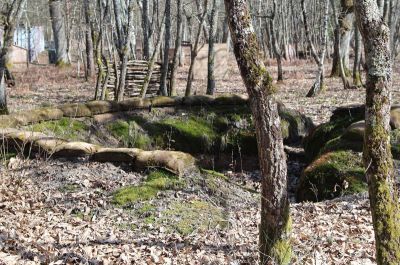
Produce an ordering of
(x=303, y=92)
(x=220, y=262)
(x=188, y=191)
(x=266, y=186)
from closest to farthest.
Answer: (x=266, y=186), (x=220, y=262), (x=188, y=191), (x=303, y=92)

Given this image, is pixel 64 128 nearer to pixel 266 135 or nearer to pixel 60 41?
pixel 266 135

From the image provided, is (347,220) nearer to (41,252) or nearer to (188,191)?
(188,191)

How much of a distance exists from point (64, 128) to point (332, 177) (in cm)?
506

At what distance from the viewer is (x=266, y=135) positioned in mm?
4250

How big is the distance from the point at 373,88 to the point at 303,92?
13936mm

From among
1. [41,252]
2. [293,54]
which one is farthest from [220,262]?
[293,54]

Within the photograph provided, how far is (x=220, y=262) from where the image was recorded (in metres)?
5.04

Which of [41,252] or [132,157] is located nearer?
[41,252]

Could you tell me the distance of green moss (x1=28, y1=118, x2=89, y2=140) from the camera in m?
9.14

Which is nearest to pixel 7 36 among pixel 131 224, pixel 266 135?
pixel 131 224

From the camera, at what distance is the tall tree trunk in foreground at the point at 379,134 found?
3943 mm

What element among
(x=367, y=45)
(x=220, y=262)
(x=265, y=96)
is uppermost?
(x=367, y=45)

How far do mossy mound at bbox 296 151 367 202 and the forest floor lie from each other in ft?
1.58

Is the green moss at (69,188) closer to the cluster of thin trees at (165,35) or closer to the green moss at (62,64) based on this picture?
the cluster of thin trees at (165,35)
